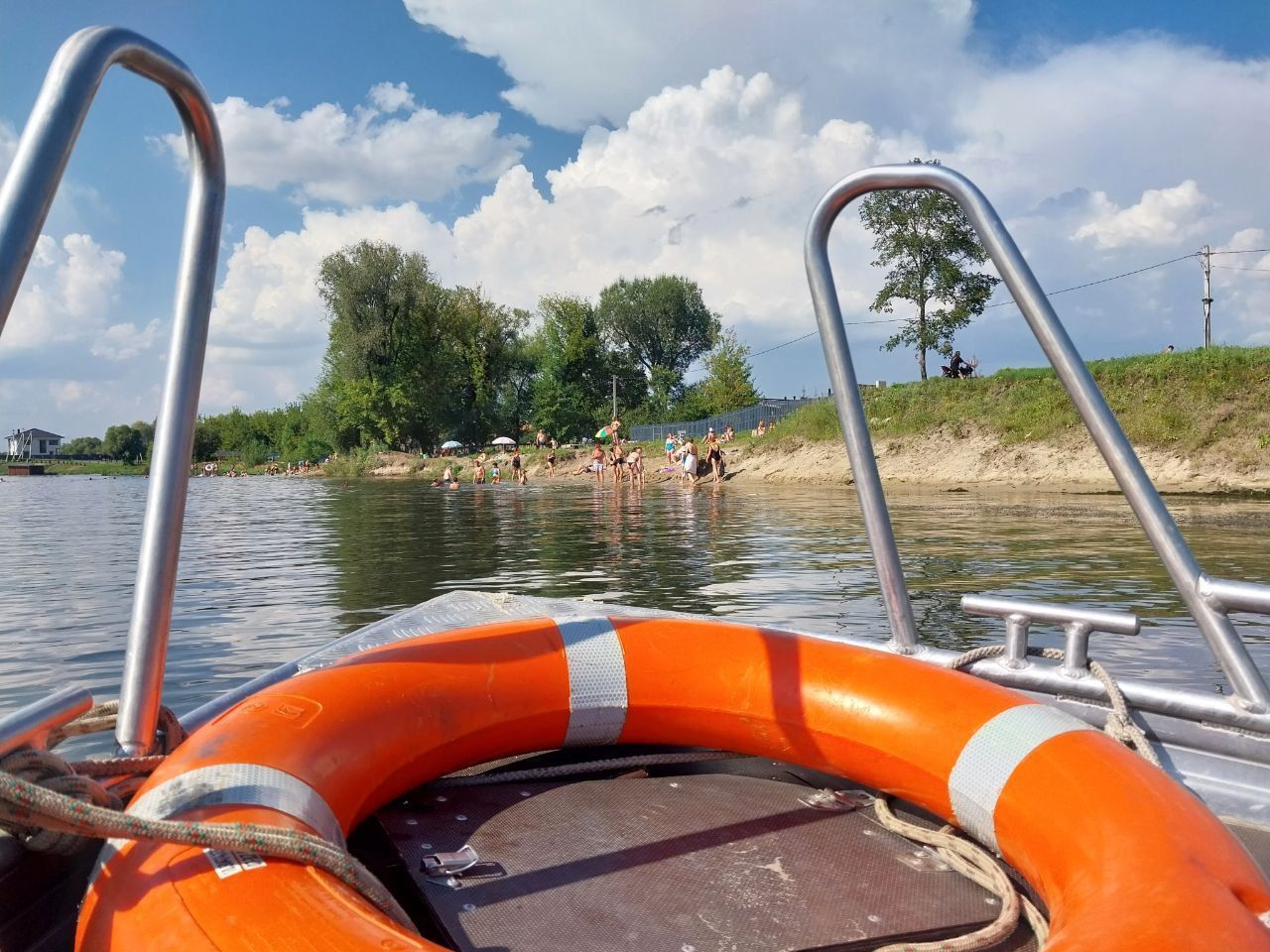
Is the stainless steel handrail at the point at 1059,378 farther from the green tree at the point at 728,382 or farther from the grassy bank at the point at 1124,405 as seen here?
Answer: the green tree at the point at 728,382

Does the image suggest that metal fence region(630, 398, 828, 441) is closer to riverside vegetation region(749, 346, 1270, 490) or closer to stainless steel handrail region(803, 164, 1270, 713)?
riverside vegetation region(749, 346, 1270, 490)

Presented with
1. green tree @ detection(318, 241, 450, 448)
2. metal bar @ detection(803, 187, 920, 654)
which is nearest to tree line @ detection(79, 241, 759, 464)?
green tree @ detection(318, 241, 450, 448)

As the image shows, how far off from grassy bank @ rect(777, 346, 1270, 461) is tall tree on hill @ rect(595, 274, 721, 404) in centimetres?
4007

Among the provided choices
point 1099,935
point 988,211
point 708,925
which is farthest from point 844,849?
point 988,211

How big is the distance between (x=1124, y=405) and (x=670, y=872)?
24446 millimetres

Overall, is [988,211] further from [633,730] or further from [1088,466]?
[1088,466]

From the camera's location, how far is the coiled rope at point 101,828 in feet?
4.00

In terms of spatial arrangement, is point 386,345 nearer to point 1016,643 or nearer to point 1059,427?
point 1059,427

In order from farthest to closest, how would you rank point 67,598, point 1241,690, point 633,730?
point 67,598
point 633,730
point 1241,690

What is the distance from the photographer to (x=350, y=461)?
51.8m

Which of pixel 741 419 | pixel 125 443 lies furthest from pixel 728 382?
pixel 125 443

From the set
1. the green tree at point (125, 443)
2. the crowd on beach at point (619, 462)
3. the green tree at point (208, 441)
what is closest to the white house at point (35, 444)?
the green tree at point (125, 443)

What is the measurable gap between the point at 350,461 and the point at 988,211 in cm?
5193

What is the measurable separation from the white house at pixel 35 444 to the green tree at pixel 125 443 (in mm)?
11133
